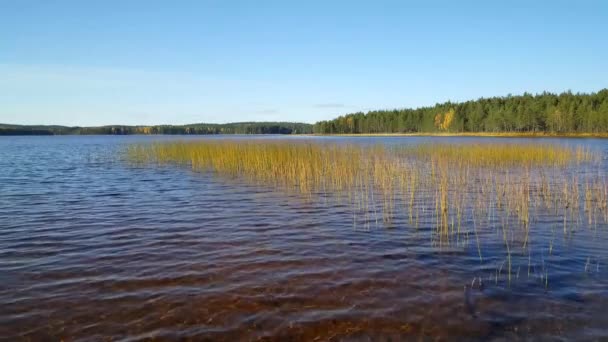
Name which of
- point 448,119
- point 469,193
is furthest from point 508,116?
point 469,193

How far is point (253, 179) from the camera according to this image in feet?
48.0

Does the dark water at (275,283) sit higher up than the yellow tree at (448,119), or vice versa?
the yellow tree at (448,119)

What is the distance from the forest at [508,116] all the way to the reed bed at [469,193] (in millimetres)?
51311

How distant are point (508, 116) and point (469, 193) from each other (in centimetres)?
6941

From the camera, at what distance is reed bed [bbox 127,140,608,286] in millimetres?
6914

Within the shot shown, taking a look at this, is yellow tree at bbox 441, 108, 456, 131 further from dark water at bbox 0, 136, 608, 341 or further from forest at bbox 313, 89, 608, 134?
dark water at bbox 0, 136, 608, 341

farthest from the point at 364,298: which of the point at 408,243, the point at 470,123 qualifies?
the point at 470,123

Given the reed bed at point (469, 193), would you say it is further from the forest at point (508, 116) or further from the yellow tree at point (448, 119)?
the yellow tree at point (448, 119)

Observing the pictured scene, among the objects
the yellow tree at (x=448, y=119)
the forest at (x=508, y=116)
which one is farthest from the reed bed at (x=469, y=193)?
the yellow tree at (x=448, y=119)

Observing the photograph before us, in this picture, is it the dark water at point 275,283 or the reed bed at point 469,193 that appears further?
the reed bed at point 469,193

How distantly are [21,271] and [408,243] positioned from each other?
17.9 ft

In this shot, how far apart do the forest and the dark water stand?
67.5 meters

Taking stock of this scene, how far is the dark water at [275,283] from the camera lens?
12.1 feet

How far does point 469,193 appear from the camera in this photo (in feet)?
35.3
